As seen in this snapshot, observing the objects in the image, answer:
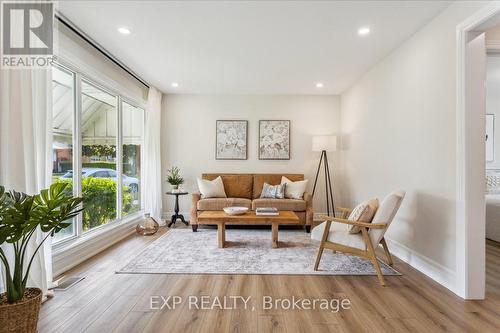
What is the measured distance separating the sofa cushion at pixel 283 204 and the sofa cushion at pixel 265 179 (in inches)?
22.7

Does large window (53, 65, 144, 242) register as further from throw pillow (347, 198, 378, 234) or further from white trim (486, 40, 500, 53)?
white trim (486, 40, 500, 53)

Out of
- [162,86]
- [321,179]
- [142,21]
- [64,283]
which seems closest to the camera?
[64,283]

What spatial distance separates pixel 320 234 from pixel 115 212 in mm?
3186

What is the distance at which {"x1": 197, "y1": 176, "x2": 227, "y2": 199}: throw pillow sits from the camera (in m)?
4.89

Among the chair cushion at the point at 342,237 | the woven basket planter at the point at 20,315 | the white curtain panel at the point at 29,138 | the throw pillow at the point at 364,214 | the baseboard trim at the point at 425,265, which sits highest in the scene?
the white curtain panel at the point at 29,138

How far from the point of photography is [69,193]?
3.03 metres

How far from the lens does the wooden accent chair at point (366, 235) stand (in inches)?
101

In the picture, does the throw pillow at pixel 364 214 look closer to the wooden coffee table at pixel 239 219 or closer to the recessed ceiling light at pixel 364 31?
the wooden coffee table at pixel 239 219

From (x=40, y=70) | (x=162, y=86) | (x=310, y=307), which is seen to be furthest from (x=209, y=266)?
(x=162, y=86)

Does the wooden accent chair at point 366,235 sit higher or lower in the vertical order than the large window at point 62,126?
lower

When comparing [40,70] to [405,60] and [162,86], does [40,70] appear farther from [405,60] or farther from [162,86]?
[405,60]

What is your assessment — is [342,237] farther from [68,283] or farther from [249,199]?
[68,283]

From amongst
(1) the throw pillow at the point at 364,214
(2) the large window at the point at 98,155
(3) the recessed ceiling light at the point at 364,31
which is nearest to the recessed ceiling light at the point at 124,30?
(2) the large window at the point at 98,155

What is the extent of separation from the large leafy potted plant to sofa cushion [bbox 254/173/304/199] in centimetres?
377
